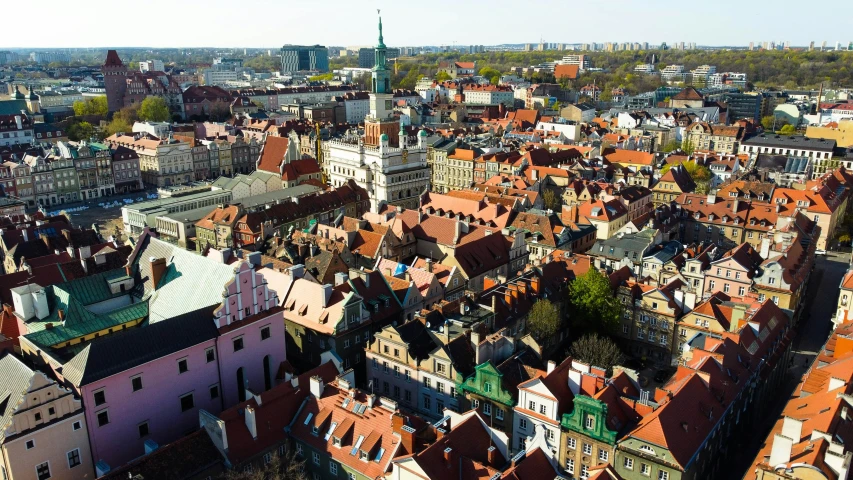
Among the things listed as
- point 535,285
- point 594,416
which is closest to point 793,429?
point 594,416

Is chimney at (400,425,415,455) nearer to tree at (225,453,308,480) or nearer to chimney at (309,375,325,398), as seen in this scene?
tree at (225,453,308,480)

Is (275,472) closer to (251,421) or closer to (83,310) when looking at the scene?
(251,421)

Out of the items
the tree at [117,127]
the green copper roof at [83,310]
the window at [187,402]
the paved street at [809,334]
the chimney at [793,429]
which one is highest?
the tree at [117,127]

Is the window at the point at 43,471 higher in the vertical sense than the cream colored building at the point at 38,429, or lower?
lower

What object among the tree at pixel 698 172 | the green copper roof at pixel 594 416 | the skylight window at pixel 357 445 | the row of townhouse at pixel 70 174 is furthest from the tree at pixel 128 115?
the green copper roof at pixel 594 416

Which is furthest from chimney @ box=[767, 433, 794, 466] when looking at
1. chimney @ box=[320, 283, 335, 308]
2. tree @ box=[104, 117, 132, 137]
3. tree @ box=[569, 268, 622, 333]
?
tree @ box=[104, 117, 132, 137]

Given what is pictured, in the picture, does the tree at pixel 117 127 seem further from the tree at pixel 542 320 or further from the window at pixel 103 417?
the tree at pixel 542 320
